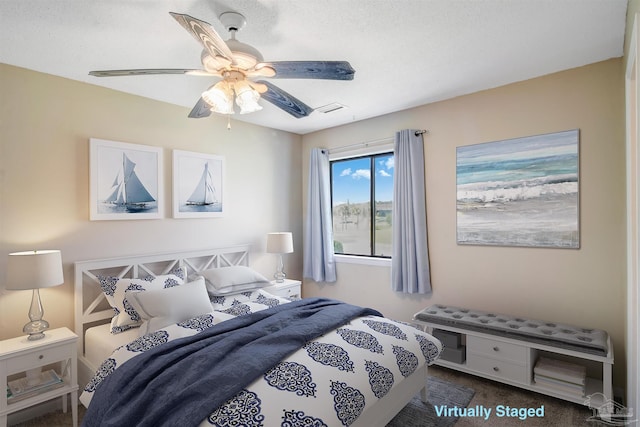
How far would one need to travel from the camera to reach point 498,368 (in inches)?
108

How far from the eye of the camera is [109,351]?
237cm

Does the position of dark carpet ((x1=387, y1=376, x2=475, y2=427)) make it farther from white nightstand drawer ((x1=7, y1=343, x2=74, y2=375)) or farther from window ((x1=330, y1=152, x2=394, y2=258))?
white nightstand drawer ((x1=7, y1=343, x2=74, y2=375))

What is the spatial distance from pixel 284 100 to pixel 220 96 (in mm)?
481

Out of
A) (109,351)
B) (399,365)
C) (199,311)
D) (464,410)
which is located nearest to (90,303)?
(109,351)

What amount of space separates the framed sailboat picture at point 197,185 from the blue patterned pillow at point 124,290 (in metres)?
0.78

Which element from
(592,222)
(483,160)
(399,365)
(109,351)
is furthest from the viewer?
(483,160)

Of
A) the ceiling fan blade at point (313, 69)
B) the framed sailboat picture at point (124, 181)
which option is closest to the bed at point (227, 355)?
the framed sailboat picture at point (124, 181)

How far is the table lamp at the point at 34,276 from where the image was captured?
229 cm

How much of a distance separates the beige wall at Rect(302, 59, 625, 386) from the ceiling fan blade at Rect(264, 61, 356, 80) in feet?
6.57

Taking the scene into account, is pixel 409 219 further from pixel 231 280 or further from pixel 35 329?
pixel 35 329

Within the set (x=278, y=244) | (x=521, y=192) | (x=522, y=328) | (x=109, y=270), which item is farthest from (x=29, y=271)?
(x=521, y=192)

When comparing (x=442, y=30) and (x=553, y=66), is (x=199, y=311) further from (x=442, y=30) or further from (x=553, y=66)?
(x=553, y=66)

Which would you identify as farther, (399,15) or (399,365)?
(399,365)

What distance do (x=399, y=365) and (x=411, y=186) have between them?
2.06 meters
